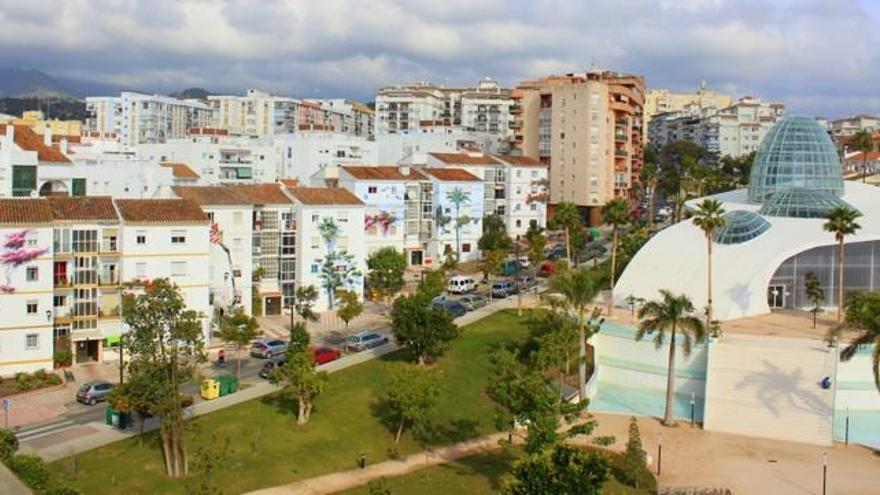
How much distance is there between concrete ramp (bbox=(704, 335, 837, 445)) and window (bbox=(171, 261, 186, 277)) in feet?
107

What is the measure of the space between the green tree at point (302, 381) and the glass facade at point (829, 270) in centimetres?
3502

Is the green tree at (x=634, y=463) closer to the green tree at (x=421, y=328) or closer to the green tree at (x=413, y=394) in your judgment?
the green tree at (x=413, y=394)

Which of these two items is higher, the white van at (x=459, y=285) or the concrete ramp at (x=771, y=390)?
the white van at (x=459, y=285)

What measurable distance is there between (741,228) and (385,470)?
3777 cm

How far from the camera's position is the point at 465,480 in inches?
1537

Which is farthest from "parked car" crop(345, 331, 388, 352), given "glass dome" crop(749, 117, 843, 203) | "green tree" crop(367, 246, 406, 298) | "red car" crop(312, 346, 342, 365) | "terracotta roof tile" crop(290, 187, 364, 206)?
"glass dome" crop(749, 117, 843, 203)

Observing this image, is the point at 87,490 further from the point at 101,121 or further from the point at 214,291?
the point at 101,121

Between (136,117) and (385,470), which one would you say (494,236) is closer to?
(385,470)

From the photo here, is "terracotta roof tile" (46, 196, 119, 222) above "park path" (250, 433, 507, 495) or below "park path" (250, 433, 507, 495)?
above

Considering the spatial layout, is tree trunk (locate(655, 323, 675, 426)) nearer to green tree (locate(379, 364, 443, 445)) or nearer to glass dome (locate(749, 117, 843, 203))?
green tree (locate(379, 364, 443, 445))

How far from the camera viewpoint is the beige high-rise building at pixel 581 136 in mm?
115438

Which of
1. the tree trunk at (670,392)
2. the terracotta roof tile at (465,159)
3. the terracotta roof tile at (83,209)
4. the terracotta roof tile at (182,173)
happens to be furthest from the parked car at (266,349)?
the terracotta roof tile at (465,159)

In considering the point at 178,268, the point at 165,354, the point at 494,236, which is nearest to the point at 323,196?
the point at 178,268

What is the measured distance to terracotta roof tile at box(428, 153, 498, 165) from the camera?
10162 centimetres
